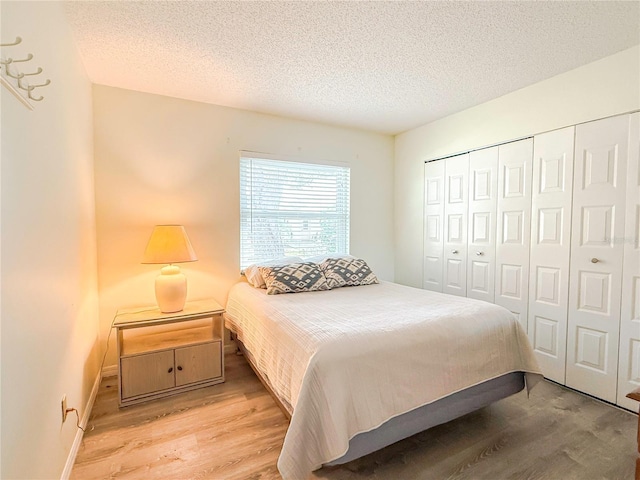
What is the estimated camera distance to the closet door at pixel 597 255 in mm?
2090

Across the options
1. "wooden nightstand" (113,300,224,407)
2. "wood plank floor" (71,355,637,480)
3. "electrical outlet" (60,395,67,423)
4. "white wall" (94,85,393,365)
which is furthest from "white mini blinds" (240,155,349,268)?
"electrical outlet" (60,395,67,423)

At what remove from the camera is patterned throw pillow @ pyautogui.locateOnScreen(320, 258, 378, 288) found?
288 centimetres

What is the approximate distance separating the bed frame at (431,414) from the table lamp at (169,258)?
48.4 inches

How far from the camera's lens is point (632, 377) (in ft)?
6.68

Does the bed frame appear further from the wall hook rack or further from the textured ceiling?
the textured ceiling

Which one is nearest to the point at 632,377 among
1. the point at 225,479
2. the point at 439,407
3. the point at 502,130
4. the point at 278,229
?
the point at 439,407

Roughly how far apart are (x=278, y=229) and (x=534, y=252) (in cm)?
240

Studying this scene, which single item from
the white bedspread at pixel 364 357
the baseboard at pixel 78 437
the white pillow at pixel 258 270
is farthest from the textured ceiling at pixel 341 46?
the baseboard at pixel 78 437

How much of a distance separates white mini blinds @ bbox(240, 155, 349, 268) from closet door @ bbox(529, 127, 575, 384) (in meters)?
1.91

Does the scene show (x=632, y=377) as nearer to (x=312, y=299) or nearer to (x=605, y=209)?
(x=605, y=209)

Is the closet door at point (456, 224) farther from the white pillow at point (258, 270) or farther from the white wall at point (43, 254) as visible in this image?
the white wall at point (43, 254)

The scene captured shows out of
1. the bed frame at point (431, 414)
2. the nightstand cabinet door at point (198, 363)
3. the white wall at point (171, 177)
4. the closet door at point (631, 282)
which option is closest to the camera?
the bed frame at point (431, 414)

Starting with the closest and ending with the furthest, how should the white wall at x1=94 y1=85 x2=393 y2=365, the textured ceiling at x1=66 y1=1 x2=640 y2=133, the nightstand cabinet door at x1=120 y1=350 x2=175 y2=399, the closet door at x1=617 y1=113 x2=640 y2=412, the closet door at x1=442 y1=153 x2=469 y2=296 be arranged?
1. the textured ceiling at x1=66 y1=1 x2=640 y2=133
2. the closet door at x1=617 y1=113 x2=640 y2=412
3. the nightstand cabinet door at x1=120 y1=350 x2=175 y2=399
4. the white wall at x1=94 y1=85 x2=393 y2=365
5. the closet door at x1=442 y1=153 x2=469 y2=296

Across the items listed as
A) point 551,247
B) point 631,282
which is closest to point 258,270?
point 551,247
